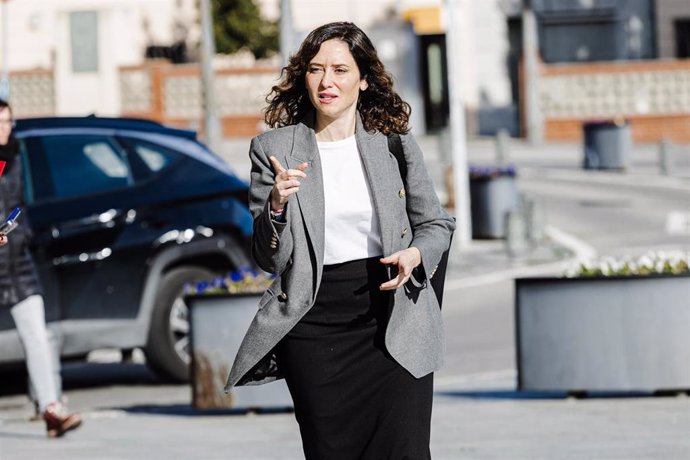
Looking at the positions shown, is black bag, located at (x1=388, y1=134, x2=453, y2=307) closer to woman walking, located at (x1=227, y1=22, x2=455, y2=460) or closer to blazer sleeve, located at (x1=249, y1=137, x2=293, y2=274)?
woman walking, located at (x1=227, y1=22, x2=455, y2=460)

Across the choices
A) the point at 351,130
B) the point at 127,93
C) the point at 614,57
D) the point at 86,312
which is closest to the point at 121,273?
the point at 86,312

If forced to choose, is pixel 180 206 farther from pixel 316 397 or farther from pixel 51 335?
pixel 316 397

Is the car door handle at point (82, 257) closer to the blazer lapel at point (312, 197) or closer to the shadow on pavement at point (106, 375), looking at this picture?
the shadow on pavement at point (106, 375)

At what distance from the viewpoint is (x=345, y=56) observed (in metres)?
5.80

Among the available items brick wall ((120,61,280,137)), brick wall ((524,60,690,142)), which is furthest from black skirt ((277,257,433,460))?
brick wall ((524,60,690,142))

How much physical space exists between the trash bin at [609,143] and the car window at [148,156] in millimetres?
23904

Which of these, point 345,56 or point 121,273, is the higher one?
point 345,56

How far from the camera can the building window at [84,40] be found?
47.9 m

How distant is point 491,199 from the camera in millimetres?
24391

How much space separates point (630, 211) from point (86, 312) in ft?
52.7

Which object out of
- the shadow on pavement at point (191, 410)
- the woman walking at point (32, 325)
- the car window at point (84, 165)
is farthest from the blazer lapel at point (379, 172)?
the car window at point (84, 165)

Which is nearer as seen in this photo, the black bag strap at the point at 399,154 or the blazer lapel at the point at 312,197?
the blazer lapel at the point at 312,197

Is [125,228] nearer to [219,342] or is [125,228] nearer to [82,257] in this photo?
[82,257]

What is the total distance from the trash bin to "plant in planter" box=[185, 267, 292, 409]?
25.6 metres
